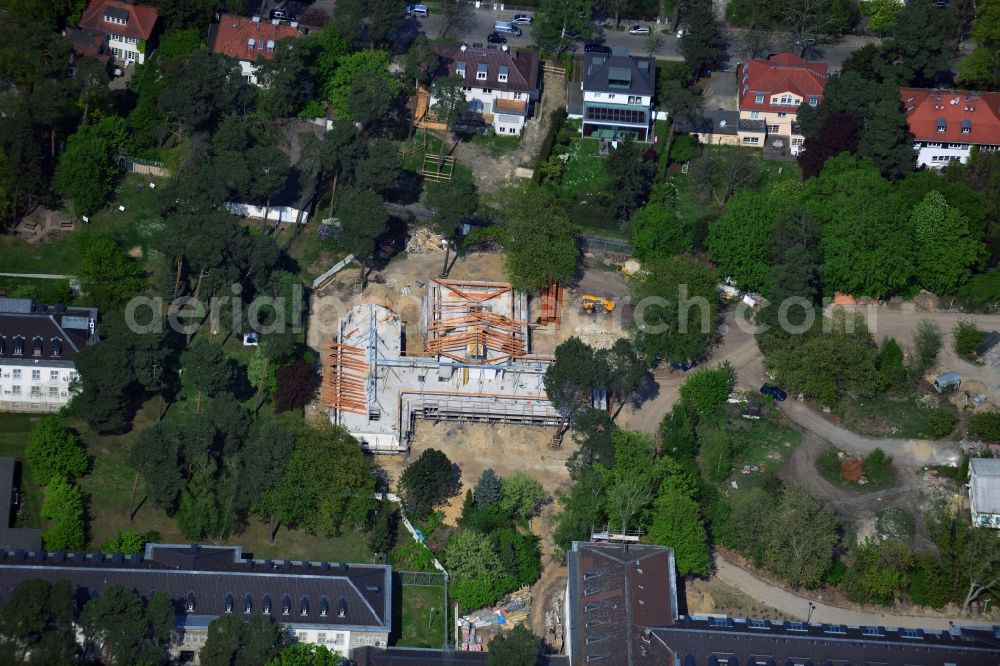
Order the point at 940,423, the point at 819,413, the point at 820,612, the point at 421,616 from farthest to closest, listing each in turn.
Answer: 1. the point at 819,413
2. the point at 940,423
3. the point at 820,612
4. the point at 421,616

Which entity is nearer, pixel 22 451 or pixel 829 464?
pixel 22 451

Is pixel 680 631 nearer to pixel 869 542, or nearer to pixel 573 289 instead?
pixel 869 542

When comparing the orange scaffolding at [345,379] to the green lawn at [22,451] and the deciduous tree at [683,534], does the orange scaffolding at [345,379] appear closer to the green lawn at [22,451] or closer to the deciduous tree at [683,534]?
the green lawn at [22,451]

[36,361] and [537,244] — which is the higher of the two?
[537,244]

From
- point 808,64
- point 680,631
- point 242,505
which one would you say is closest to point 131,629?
point 242,505

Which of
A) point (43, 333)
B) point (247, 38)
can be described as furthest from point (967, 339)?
point (43, 333)

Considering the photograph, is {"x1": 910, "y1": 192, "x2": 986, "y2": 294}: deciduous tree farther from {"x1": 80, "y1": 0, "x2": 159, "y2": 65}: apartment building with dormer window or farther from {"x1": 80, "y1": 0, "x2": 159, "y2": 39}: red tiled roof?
{"x1": 80, "y1": 0, "x2": 159, "y2": 39}: red tiled roof

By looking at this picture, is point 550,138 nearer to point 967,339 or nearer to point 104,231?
point 104,231
